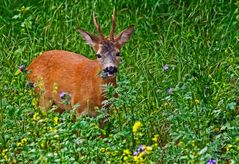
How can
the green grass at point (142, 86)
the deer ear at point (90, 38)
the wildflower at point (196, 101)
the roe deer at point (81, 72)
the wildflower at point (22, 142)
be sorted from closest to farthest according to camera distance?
1. the green grass at point (142, 86)
2. the wildflower at point (22, 142)
3. the wildflower at point (196, 101)
4. the roe deer at point (81, 72)
5. the deer ear at point (90, 38)

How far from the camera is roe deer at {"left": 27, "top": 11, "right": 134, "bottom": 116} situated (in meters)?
8.54

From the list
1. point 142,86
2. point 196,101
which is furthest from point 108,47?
point 196,101

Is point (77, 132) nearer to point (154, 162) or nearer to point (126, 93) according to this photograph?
point (126, 93)

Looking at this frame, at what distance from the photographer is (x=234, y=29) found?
9.95m

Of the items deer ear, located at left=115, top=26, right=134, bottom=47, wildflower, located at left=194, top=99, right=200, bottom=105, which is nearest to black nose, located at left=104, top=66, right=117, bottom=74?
deer ear, located at left=115, top=26, right=134, bottom=47

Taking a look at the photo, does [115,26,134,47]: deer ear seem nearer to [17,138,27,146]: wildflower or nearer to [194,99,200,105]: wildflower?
[194,99,200,105]: wildflower

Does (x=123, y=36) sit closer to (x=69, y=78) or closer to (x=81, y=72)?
(x=81, y=72)

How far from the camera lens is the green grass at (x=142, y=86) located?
6416 millimetres

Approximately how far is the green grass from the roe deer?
9.1 inches

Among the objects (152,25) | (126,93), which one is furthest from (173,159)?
(152,25)

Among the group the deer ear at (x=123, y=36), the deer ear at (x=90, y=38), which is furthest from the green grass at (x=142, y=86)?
the deer ear at (x=90, y=38)

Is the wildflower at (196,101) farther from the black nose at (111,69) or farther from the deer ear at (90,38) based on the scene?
the deer ear at (90,38)

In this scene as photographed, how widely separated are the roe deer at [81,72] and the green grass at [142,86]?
9.1 inches

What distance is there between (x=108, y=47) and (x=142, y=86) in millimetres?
489
